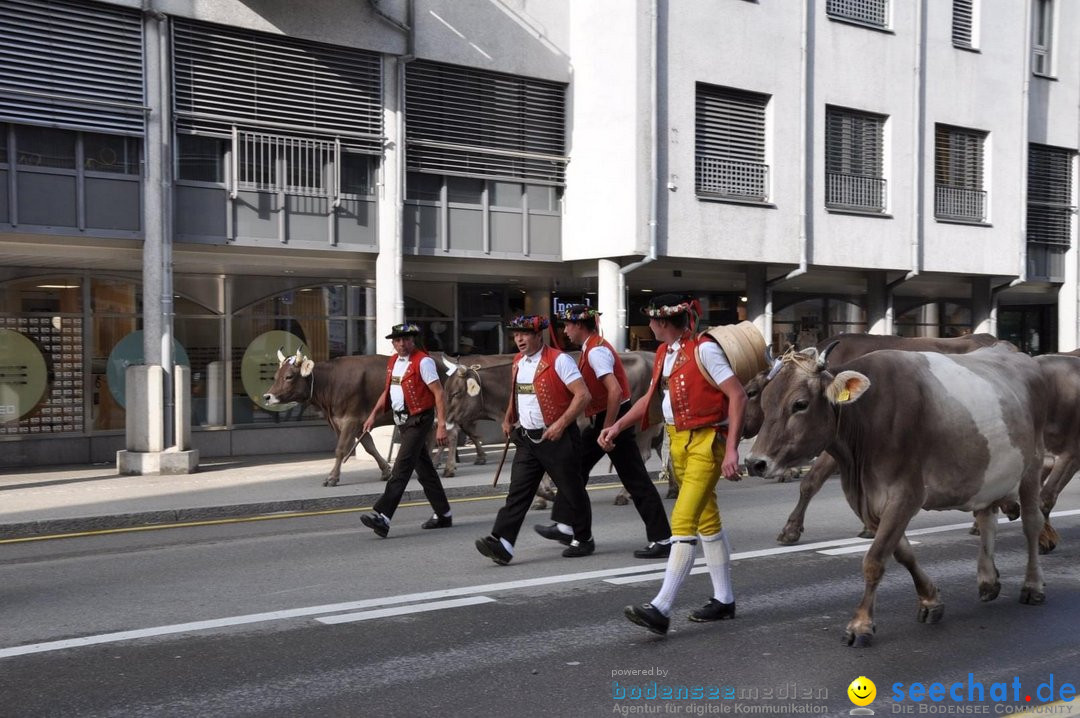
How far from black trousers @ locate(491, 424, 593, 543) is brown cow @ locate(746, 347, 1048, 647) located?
2455 millimetres

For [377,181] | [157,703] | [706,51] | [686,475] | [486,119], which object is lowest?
[157,703]

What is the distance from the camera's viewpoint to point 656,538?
32.1 ft

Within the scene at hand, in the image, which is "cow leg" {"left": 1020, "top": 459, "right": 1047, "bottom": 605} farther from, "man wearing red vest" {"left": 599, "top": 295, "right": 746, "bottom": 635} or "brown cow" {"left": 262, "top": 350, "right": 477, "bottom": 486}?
"brown cow" {"left": 262, "top": 350, "right": 477, "bottom": 486}

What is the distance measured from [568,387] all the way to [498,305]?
41.8 feet

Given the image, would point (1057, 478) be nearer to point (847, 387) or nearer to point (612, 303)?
point (847, 387)

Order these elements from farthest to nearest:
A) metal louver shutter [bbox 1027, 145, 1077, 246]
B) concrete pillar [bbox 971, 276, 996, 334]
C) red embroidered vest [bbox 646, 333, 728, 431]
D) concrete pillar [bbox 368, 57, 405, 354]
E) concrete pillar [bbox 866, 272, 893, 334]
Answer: metal louver shutter [bbox 1027, 145, 1077, 246] < concrete pillar [bbox 971, 276, 996, 334] < concrete pillar [bbox 866, 272, 893, 334] < concrete pillar [bbox 368, 57, 405, 354] < red embroidered vest [bbox 646, 333, 728, 431]

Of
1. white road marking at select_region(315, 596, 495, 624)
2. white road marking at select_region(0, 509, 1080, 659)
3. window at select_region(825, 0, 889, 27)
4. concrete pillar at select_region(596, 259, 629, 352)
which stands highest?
window at select_region(825, 0, 889, 27)

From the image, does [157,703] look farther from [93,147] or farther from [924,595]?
[93,147]

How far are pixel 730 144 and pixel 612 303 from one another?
3.79 metres

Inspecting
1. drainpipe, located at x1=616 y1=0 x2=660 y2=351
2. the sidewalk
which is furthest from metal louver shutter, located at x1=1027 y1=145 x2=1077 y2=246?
the sidewalk

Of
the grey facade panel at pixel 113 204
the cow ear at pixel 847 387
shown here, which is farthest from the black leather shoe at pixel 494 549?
the grey facade panel at pixel 113 204

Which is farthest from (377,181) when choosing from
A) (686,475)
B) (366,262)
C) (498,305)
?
(686,475)

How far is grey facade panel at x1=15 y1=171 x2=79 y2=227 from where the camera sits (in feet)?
51.3

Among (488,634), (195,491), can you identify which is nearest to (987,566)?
(488,634)
